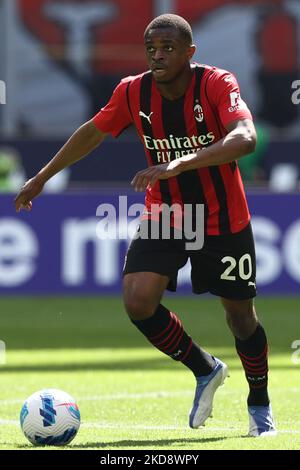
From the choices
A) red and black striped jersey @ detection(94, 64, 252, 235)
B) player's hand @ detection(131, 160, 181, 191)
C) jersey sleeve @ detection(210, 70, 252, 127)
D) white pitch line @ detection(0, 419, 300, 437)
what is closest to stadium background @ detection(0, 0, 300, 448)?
white pitch line @ detection(0, 419, 300, 437)

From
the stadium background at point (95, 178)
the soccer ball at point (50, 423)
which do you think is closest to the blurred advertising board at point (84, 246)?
the stadium background at point (95, 178)

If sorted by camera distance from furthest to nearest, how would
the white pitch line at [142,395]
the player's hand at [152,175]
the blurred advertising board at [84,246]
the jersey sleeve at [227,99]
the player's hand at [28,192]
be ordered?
1. the blurred advertising board at [84,246]
2. the white pitch line at [142,395]
3. the player's hand at [28,192]
4. the jersey sleeve at [227,99]
5. the player's hand at [152,175]

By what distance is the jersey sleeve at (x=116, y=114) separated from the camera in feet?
24.7

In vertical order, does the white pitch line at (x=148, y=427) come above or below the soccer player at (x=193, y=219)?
below

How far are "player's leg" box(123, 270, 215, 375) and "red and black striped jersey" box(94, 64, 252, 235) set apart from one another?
42 centimetres

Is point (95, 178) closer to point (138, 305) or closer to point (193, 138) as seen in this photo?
point (193, 138)

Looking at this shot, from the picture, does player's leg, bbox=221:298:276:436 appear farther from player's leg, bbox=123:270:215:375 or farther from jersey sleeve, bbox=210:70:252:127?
jersey sleeve, bbox=210:70:252:127

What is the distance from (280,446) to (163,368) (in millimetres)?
4307

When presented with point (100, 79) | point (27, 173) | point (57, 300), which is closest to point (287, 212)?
point (57, 300)

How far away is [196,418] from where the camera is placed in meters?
7.50

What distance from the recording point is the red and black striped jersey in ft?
23.8

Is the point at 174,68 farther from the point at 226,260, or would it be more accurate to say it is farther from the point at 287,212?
the point at 287,212

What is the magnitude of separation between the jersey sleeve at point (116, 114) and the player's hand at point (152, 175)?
1.06m

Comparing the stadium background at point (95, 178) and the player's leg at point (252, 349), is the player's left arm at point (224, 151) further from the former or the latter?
the stadium background at point (95, 178)
